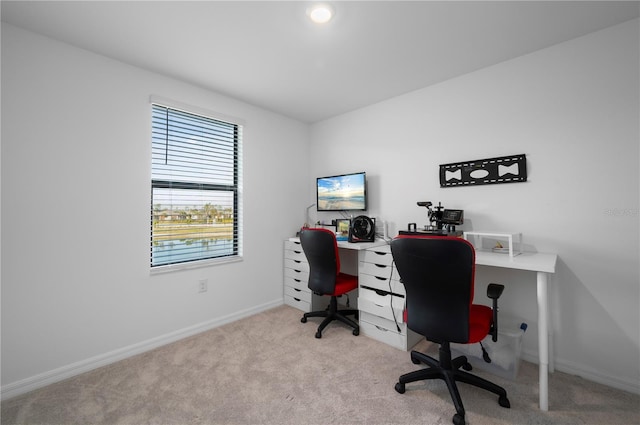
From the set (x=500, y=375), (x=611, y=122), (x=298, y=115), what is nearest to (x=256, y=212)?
(x=298, y=115)

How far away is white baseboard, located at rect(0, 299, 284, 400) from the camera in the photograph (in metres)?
1.78

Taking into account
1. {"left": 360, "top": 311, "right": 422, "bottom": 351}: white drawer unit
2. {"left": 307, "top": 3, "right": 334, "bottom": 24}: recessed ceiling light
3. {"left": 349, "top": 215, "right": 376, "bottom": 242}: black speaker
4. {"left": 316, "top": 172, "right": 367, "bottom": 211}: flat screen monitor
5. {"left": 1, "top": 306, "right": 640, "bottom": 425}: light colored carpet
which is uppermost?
{"left": 307, "top": 3, "right": 334, "bottom": 24}: recessed ceiling light

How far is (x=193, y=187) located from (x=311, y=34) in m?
1.78

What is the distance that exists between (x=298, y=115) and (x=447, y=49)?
75.1 inches

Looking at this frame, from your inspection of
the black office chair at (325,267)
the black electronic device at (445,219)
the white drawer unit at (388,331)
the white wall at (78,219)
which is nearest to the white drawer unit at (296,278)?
the black office chair at (325,267)

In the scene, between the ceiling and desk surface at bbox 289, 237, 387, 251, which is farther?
desk surface at bbox 289, 237, 387, 251

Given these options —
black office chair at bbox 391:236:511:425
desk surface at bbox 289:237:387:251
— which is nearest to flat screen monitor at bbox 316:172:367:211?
desk surface at bbox 289:237:387:251

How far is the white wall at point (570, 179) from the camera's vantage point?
183 cm

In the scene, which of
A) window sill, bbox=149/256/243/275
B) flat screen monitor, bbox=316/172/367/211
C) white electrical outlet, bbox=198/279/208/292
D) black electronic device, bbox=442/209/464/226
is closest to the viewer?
black electronic device, bbox=442/209/464/226

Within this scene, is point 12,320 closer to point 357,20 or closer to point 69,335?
point 69,335

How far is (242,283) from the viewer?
3.05 meters

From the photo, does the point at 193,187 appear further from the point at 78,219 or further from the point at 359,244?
the point at 359,244

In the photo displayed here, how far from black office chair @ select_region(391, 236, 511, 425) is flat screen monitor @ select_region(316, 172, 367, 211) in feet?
5.12

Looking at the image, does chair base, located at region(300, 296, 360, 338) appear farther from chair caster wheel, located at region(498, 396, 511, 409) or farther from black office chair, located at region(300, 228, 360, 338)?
chair caster wheel, located at region(498, 396, 511, 409)
